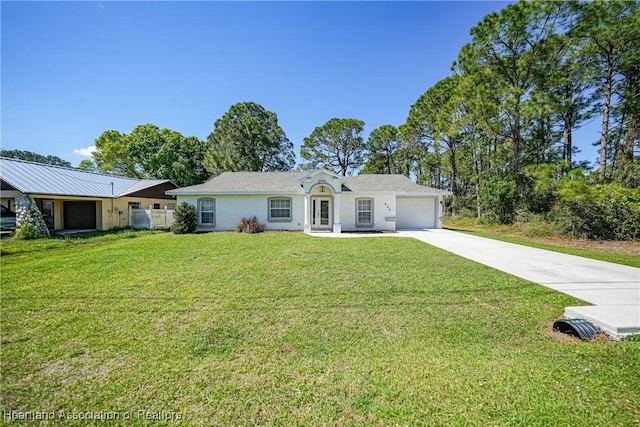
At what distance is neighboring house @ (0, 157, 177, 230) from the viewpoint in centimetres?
1314

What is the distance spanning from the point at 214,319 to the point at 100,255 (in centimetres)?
712

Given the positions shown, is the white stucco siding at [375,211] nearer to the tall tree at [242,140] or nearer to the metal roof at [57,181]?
the metal roof at [57,181]

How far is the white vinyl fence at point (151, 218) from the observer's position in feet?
56.1

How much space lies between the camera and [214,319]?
4145 mm

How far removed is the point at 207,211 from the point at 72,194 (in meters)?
7.62

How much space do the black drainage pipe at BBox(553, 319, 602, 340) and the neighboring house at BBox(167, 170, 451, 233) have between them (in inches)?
455

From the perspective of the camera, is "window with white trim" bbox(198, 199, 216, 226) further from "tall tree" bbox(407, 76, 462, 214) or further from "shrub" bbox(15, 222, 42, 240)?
"tall tree" bbox(407, 76, 462, 214)

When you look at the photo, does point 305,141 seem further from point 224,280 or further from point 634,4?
point 224,280

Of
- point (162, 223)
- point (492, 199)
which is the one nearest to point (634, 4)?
point (492, 199)

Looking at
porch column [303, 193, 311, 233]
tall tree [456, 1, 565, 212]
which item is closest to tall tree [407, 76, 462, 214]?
tall tree [456, 1, 565, 212]

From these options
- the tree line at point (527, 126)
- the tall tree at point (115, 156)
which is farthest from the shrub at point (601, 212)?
the tall tree at point (115, 156)

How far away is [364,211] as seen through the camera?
16.2m

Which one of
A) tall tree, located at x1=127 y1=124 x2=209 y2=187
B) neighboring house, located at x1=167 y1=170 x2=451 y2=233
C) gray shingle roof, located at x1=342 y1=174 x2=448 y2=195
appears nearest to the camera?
neighboring house, located at x1=167 y1=170 x2=451 y2=233

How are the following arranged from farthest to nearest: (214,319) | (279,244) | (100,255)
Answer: (279,244) < (100,255) < (214,319)
